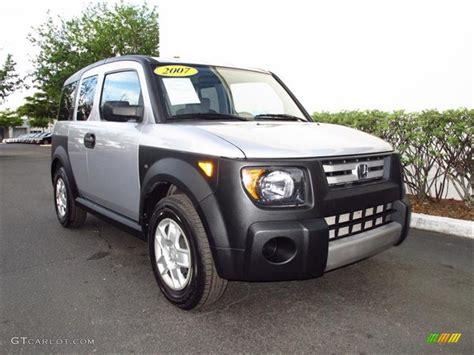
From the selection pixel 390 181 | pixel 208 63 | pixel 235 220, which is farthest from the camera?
pixel 208 63

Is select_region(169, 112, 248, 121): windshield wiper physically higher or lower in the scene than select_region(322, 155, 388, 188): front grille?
higher

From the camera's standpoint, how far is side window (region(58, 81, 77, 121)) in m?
4.83

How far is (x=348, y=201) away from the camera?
2.63m

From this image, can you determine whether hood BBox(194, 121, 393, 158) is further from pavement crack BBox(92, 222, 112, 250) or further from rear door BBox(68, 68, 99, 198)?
pavement crack BBox(92, 222, 112, 250)

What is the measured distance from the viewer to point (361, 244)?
8.79 feet

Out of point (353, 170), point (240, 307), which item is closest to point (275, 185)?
point (353, 170)

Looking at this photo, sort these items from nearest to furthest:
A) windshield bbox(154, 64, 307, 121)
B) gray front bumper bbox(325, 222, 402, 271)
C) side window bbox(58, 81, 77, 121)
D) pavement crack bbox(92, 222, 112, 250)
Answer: gray front bumper bbox(325, 222, 402, 271) → windshield bbox(154, 64, 307, 121) → pavement crack bbox(92, 222, 112, 250) → side window bbox(58, 81, 77, 121)

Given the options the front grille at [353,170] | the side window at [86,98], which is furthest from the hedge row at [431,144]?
the side window at [86,98]

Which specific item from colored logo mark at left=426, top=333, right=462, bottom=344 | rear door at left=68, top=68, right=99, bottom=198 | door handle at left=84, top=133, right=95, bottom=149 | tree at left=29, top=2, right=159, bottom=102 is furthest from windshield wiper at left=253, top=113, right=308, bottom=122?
tree at left=29, top=2, right=159, bottom=102

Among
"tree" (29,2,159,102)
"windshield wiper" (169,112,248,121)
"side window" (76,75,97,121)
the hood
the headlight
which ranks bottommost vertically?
the headlight

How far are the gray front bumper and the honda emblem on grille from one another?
0.39 metres

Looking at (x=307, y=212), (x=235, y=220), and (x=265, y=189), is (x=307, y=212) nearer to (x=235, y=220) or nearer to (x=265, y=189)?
(x=265, y=189)

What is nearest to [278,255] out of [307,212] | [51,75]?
[307,212]

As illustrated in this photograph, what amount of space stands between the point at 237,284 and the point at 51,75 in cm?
2688
